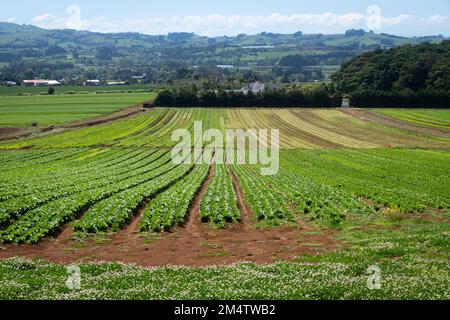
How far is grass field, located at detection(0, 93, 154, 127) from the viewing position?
9988cm

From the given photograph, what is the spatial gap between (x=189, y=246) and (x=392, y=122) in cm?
8021

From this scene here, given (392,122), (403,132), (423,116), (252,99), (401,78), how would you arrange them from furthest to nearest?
(401,78) → (252,99) → (423,116) → (392,122) → (403,132)

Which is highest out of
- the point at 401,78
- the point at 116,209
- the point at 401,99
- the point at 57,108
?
the point at 401,78

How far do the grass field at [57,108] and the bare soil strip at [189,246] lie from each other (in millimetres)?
73845

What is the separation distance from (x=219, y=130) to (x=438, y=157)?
3986 centimetres

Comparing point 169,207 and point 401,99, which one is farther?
point 401,99

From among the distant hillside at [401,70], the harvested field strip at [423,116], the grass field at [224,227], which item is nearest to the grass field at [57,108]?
the grass field at [224,227]

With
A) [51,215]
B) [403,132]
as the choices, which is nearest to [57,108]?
[403,132]

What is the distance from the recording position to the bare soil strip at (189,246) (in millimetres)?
22391

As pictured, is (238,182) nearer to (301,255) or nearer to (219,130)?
(301,255)

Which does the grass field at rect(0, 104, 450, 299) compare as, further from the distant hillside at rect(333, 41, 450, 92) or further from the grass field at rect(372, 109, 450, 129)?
the distant hillside at rect(333, 41, 450, 92)

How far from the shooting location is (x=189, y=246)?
2450 centimetres

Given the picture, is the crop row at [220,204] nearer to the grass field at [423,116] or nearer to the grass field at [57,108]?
the grass field at [423,116]

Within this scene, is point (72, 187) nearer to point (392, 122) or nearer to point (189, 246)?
point (189, 246)
